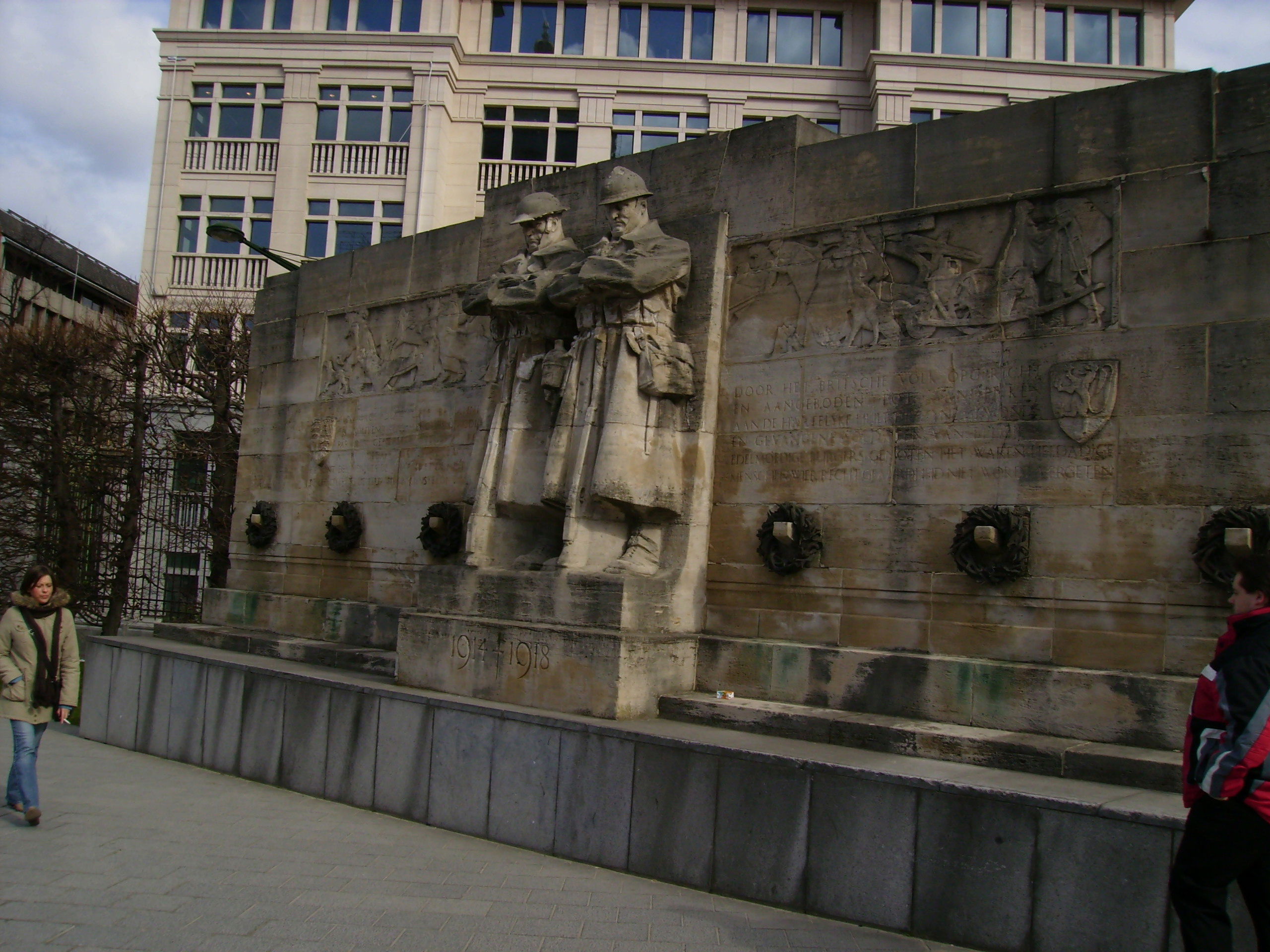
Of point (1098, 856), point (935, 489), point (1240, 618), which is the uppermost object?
point (935, 489)

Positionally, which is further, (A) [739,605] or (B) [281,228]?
(B) [281,228]

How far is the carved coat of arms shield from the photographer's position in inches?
317

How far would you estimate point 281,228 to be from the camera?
113ft

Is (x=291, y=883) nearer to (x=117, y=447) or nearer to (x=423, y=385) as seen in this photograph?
(x=423, y=385)

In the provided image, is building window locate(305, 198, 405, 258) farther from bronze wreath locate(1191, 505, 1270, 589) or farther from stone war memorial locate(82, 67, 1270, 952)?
bronze wreath locate(1191, 505, 1270, 589)

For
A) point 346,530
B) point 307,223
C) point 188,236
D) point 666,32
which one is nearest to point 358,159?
point 307,223

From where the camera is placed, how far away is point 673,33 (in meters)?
35.7

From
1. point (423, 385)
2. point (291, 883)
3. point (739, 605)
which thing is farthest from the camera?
point (423, 385)

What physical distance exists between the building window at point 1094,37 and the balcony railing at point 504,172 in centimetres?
1622

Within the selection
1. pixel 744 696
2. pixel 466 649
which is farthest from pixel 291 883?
pixel 744 696

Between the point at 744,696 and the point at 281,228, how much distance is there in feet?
96.7

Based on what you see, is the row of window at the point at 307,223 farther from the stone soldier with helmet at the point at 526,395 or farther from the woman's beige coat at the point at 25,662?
the woman's beige coat at the point at 25,662

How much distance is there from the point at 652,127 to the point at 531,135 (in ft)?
12.8

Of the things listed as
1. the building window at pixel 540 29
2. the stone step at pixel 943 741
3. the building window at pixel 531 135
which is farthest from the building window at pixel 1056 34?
the stone step at pixel 943 741
